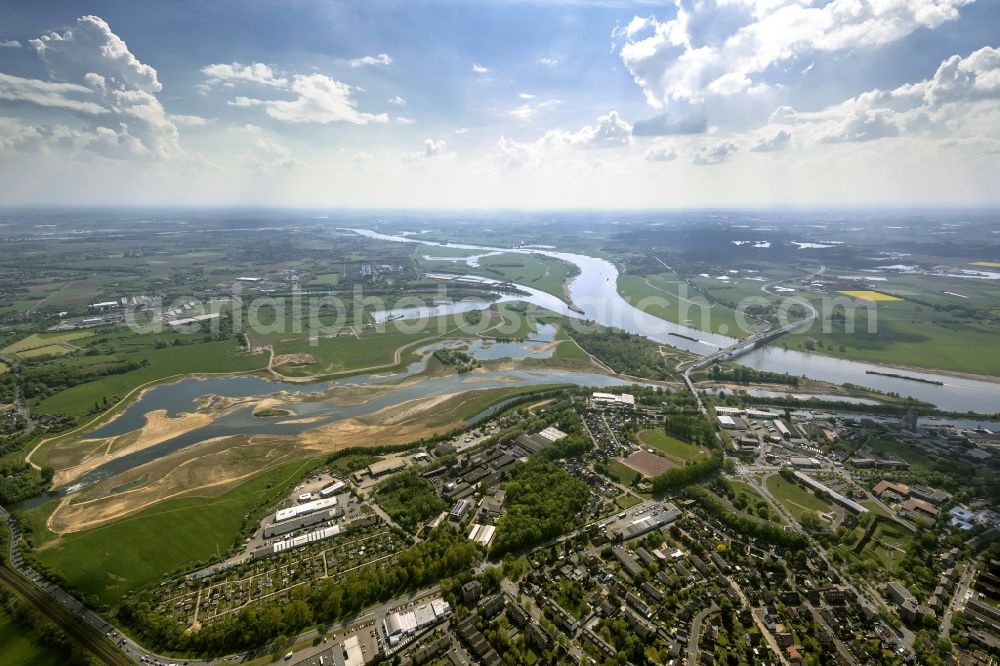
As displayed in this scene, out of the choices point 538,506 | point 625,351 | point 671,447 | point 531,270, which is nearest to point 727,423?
point 671,447

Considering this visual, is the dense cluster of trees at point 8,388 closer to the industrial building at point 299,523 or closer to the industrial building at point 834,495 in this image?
the industrial building at point 299,523

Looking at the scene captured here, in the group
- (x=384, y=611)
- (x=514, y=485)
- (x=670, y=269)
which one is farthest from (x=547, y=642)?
(x=670, y=269)

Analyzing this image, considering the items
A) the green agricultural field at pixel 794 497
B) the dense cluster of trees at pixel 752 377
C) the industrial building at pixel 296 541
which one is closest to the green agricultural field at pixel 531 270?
the dense cluster of trees at pixel 752 377

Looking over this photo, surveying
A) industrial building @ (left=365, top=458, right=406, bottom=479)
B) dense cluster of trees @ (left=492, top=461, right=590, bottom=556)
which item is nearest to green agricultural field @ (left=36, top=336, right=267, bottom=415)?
industrial building @ (left=365, top=458, right=406, bottom=479)

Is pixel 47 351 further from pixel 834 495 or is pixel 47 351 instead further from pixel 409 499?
pixel 834 495

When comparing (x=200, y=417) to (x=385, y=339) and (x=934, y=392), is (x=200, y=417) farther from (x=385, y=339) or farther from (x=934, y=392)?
(x=934, y=392)

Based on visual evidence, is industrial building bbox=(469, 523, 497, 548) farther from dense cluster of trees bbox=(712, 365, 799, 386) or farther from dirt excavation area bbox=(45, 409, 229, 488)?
dense cluster of trees bbox=(712, 365, 799, 386)
